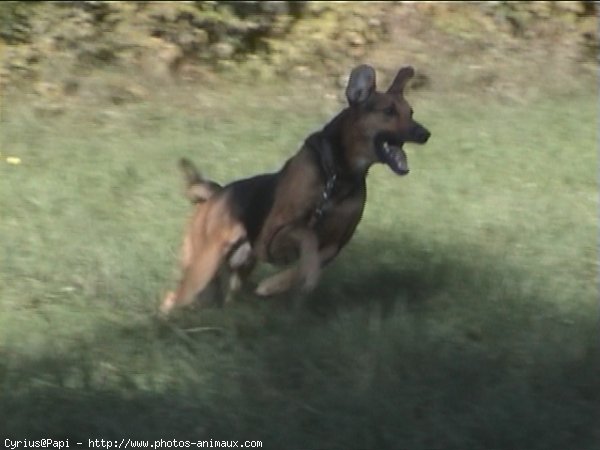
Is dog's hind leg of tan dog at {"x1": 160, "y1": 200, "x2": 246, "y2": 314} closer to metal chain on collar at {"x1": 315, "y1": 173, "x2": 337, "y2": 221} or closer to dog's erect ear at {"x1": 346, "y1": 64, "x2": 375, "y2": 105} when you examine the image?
metal chain on collar at {"x1": 315, "y1": 173, "x2": 337, "y2": 221}

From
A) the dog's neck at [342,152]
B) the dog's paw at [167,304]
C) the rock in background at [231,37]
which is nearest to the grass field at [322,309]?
the dog's paw at [167,304]

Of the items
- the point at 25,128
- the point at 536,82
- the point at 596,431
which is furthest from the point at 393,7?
the point at 596,431

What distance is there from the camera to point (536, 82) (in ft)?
40.7

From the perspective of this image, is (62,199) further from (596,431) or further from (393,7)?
(393,7)

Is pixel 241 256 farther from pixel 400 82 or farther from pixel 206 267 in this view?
pixel 400 82

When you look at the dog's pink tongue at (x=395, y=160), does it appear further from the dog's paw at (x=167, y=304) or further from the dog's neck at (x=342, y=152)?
the dog's paw at (x=167, y=304)

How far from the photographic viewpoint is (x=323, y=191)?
643 centimetres

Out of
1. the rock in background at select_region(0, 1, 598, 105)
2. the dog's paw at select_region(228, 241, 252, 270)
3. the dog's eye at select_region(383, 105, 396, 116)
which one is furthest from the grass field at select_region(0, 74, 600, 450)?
the rock in background at select_region(0, 1, 598, 105)

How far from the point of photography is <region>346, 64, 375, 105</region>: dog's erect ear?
650cm

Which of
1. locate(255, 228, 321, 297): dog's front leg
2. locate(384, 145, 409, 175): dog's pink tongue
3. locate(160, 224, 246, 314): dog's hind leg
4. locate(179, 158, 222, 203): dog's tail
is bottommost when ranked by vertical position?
locate(160, 224, 246, 314): dog's hind leg

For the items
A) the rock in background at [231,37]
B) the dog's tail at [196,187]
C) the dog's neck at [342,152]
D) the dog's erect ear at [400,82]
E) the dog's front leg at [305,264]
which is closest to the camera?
the dog's front leg at [305,264]

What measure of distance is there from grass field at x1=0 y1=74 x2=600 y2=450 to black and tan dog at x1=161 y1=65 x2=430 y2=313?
0.88ft

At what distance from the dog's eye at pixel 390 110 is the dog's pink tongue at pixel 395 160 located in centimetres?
15

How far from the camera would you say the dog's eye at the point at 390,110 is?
21.3 feet
